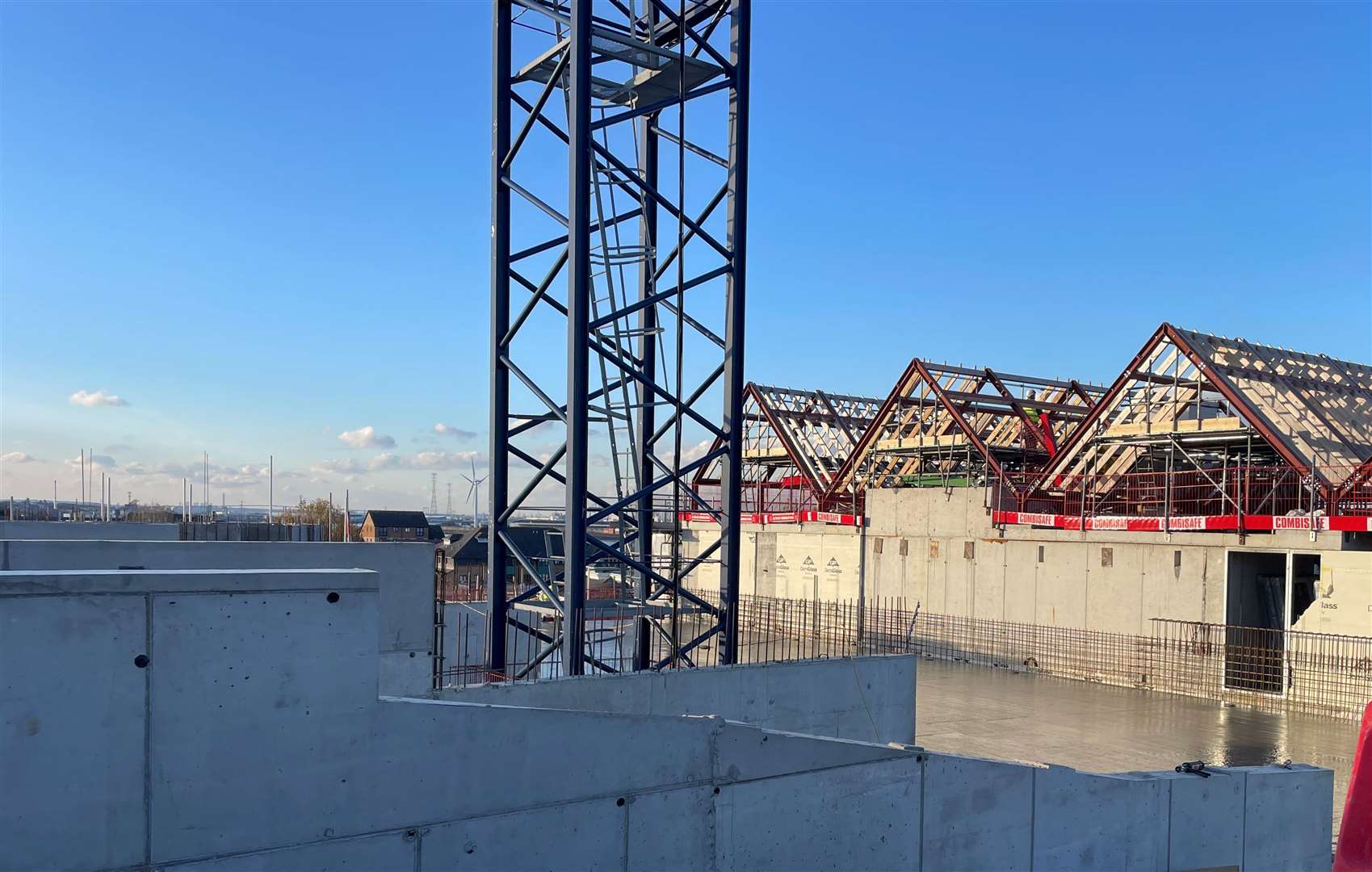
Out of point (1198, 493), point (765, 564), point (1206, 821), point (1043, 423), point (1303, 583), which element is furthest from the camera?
point (765, 564)

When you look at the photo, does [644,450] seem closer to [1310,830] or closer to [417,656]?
[417,656]

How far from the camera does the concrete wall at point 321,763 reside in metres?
5.48

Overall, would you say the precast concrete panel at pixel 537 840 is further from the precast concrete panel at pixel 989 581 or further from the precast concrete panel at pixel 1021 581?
the precast concrete panel at pixel 989 581

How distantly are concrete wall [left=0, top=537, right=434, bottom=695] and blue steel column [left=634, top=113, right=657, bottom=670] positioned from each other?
10.9ft

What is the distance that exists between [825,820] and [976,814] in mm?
1854

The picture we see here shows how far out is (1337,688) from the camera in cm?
2284

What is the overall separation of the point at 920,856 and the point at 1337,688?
18.0m

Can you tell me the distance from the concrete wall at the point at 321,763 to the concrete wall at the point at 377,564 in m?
4.03

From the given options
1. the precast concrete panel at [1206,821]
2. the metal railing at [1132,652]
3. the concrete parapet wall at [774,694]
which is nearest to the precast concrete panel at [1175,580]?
the metal railing at [1132,652]

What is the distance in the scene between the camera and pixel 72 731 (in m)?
5.50

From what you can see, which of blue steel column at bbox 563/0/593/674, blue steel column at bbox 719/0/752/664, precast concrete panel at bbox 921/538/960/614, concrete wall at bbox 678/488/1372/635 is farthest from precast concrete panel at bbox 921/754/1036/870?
precast concrete panel at bbox 921/538/960/614

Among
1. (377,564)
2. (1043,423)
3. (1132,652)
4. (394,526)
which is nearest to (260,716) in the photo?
(377,564)

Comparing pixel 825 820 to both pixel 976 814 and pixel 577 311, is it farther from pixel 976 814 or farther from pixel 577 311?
pixel 577 311

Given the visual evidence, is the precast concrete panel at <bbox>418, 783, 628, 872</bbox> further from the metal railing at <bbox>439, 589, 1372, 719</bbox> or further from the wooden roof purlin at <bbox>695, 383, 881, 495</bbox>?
the wooden roof purlin at <bbox>695, 383, 881, 495</bbox>
